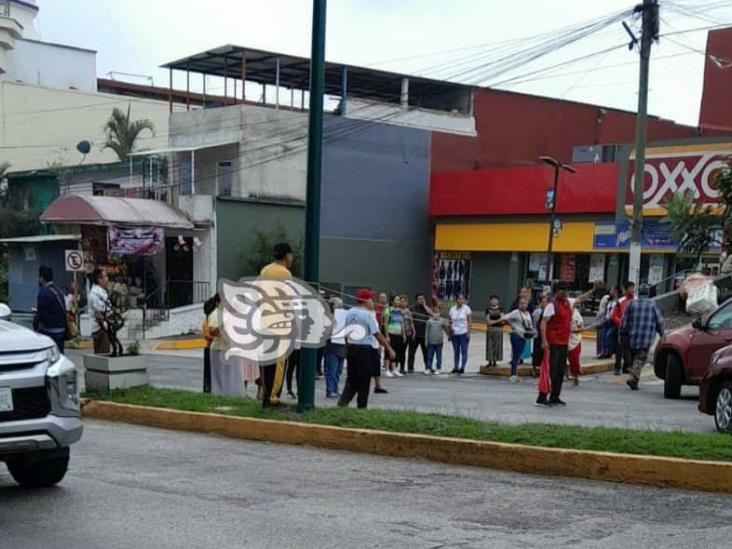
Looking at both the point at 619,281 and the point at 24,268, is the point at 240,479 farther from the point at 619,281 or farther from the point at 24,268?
the point at 24,268

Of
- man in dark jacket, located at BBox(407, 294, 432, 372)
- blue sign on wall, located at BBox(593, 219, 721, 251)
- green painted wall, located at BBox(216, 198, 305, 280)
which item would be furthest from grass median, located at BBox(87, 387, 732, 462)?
green painted wall, located at BBox(216, 198, 305, 280)

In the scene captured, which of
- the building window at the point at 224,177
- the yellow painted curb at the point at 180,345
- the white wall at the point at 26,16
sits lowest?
the yellow painted curb at the point at 180,345

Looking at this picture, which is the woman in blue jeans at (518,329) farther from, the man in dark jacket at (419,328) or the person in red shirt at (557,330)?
the person in red shirt at (557,330)

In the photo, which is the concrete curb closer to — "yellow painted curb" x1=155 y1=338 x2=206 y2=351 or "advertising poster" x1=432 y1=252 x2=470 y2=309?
"yellow painted curb" x1=155 y1=338 x2=206 y2=351

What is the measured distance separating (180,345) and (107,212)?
18.0ft

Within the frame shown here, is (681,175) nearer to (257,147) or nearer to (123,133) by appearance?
(257,147)

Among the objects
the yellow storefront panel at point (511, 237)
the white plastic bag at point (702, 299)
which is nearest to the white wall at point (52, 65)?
the yellow storefront panel at point (511, 237)

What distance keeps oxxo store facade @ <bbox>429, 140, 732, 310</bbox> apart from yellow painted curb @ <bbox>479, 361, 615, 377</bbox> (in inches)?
361

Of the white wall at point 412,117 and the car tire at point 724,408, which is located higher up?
the white wall at point 412,117

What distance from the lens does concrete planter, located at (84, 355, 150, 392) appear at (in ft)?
38.4

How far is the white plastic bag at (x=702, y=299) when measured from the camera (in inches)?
704

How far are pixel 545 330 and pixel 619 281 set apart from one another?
62.9 feet

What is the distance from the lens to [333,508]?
642cm

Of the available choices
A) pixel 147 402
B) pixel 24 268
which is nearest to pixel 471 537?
pixel 147 402
